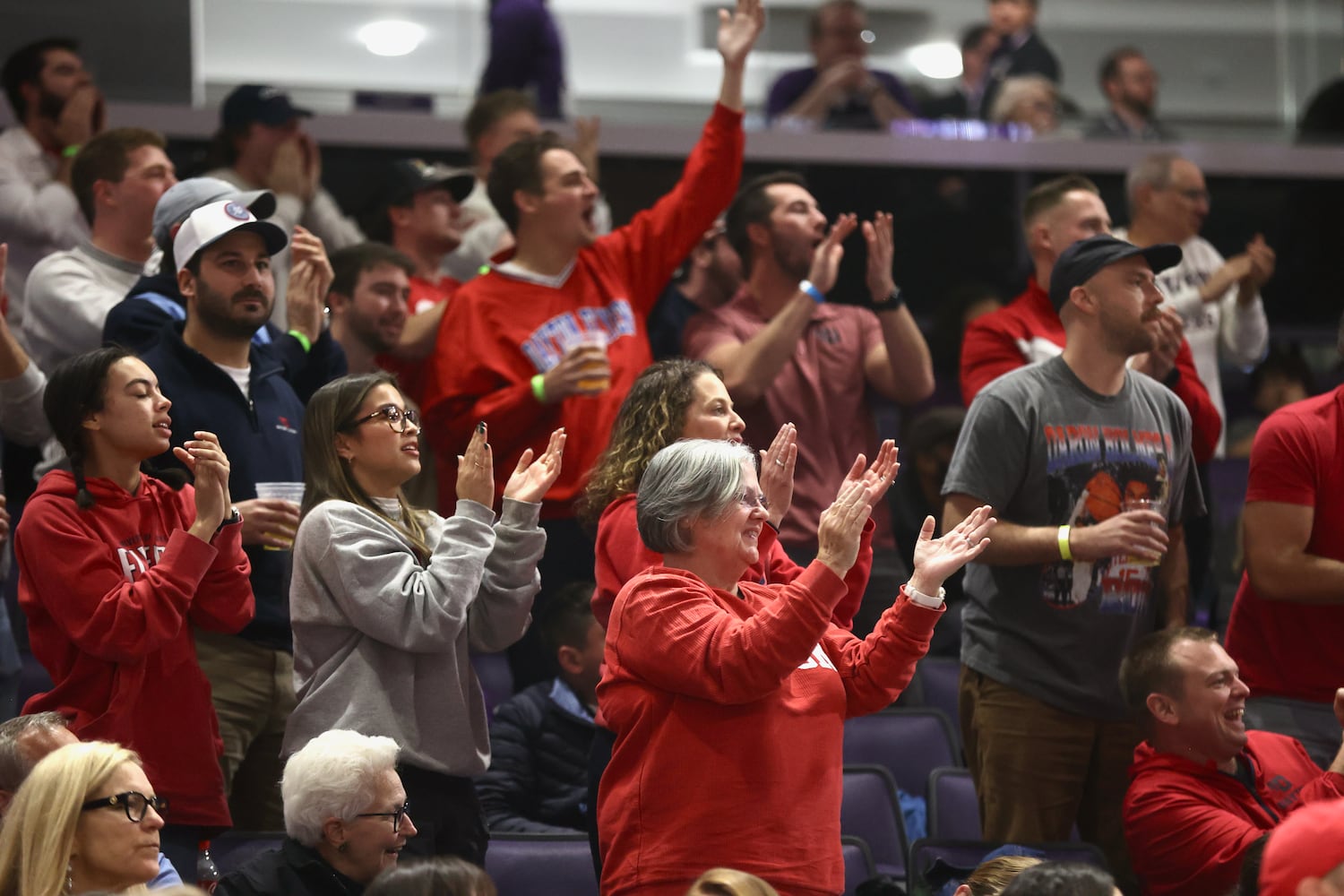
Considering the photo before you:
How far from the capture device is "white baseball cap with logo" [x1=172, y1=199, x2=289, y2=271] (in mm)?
4129

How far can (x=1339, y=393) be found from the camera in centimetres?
432

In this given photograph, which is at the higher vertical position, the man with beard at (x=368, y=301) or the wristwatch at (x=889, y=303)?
the wristwatch at (x=889, y=303)

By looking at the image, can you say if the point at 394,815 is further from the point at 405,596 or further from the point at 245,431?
the point at 245,431

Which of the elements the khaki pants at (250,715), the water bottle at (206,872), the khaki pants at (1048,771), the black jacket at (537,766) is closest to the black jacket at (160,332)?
the khaki pants at (250,715)

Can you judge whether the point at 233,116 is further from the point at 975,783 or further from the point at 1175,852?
the point at 1175,852

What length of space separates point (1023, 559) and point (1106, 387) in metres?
0.52

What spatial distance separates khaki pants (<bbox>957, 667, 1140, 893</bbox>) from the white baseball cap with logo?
200 centimetres

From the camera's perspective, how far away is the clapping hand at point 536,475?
3582mm

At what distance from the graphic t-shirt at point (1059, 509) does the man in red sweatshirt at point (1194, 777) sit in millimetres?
112

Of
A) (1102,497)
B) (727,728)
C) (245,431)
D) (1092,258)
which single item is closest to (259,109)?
(245,431)

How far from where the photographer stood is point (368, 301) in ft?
16.6

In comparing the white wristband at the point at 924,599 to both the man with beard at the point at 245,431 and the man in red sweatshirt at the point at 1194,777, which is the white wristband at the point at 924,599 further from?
the man with beard at the point at 245,431

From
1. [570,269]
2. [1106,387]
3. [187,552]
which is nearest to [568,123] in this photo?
[570,269]

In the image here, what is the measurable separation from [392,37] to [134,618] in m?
4.84
